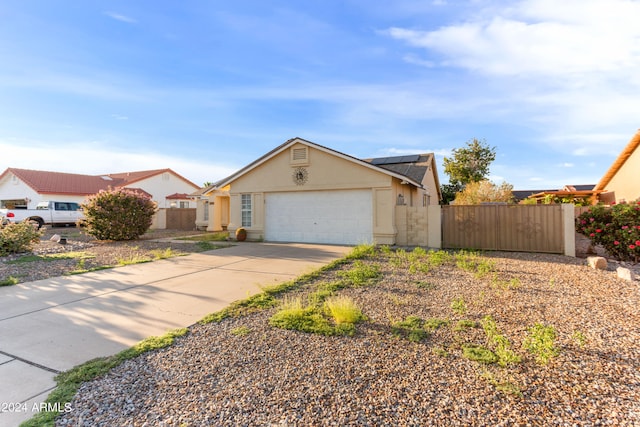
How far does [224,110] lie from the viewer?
14.2 metres

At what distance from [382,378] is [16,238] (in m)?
12.8

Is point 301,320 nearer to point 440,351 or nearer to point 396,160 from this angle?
point 440,351

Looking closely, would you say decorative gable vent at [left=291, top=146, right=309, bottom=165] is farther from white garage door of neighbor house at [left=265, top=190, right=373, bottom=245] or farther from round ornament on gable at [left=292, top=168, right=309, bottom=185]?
white garage door of neighbor house at [left=265, top=190, right=373, bottom=245]

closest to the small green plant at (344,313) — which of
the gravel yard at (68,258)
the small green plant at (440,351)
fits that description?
the small green plant at (440,351)

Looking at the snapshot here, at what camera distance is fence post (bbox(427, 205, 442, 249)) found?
38.6 feet

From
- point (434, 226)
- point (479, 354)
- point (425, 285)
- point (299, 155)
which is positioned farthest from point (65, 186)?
point (479, 354)

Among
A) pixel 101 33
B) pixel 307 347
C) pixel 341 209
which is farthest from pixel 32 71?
pixel 307 347

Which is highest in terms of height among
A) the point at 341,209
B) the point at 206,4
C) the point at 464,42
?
the point at 206,4

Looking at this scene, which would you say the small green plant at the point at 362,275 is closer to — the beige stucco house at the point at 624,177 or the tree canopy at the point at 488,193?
the beige stucco house at the point at 624,177

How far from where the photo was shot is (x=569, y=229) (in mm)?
9961

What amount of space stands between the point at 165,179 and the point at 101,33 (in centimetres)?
2886

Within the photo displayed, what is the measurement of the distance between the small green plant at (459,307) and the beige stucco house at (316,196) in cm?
726

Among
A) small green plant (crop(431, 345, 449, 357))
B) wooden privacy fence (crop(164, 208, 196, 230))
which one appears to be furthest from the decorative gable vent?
wooden privacy fence (crop(164, 208, 196, 230))

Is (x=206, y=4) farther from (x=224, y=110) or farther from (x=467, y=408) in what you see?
(x=467, y=408)
